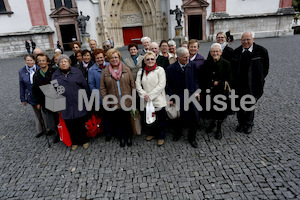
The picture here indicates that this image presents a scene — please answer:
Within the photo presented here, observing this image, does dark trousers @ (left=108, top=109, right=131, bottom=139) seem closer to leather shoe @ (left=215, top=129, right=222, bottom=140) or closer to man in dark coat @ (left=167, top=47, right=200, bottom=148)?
man in dark coat @ (left=167, top=47, right=200, bottom=148)

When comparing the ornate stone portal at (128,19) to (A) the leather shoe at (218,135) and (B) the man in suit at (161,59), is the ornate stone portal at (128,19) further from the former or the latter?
(A) the leather shoe at (218,135)

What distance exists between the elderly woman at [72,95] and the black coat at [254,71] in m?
3.03

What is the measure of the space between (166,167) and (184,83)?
154 centimetres

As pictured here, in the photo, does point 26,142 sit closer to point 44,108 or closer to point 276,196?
point 44,108

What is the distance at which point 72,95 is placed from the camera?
3.86 meters

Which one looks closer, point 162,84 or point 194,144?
point 162,84

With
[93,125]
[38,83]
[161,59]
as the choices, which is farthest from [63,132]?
[161,59]

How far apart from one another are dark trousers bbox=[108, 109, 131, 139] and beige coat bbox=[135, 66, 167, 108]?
1.95 ft

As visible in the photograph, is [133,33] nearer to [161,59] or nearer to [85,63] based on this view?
[85,63]

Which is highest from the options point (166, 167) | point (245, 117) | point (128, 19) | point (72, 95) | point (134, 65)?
point (128, 19)

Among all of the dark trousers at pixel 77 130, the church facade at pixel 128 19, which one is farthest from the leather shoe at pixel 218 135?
the church facade at pixel 128 19

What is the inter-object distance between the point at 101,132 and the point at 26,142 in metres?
1.69

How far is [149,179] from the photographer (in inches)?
122

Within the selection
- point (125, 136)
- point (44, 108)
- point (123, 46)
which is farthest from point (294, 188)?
point (123, 46)
